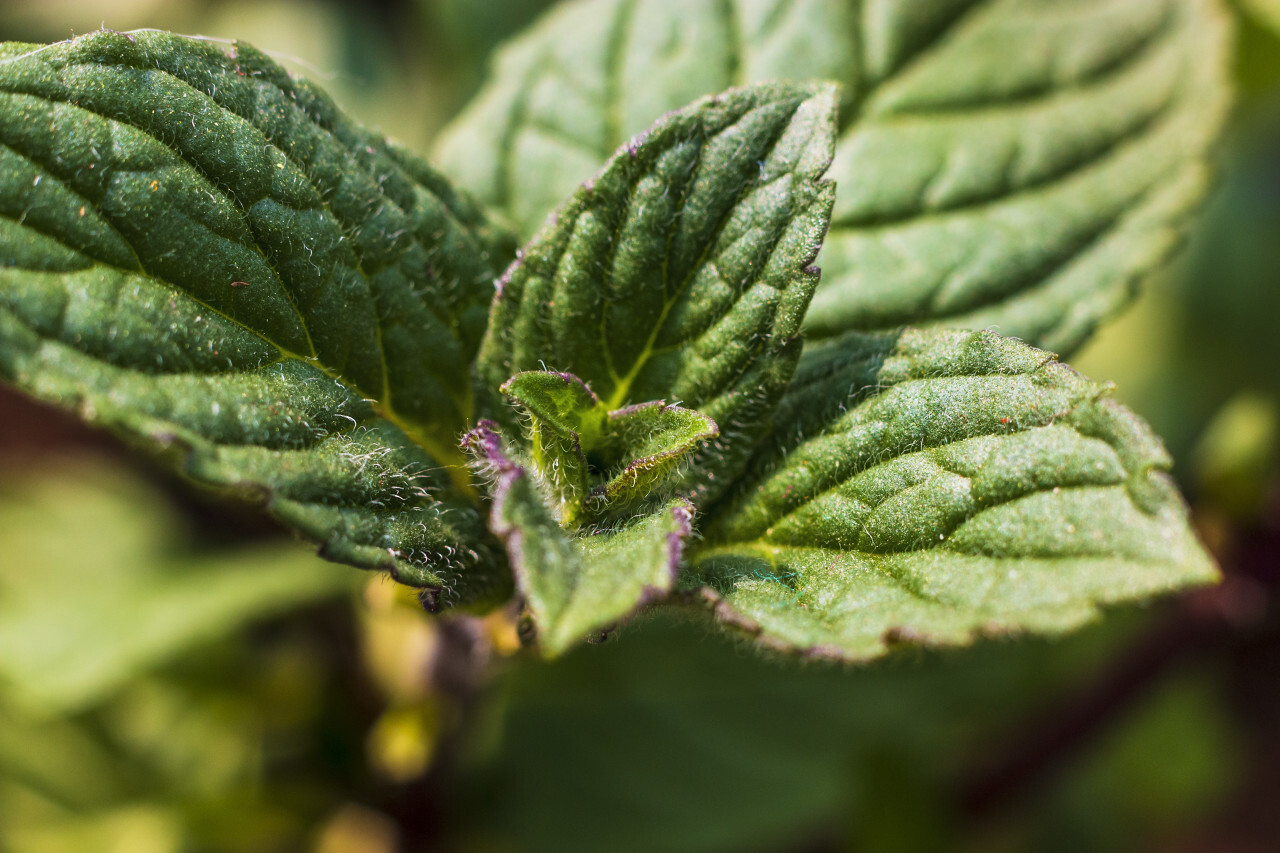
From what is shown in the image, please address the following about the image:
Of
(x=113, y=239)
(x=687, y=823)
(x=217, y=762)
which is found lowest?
(x=687, y=823)

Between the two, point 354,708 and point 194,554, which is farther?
point 194,554

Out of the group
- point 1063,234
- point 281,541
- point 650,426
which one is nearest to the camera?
point 650,426

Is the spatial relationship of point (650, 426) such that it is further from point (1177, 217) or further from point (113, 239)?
point (1177, 217)

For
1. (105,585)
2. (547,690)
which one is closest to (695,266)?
(547,690)

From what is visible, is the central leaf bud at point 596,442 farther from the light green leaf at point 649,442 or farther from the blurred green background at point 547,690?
the blurred green background at point 547,690

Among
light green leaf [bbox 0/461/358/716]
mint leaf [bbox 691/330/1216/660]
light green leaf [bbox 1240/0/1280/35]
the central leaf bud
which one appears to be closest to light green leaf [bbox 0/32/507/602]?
the central leaf bud

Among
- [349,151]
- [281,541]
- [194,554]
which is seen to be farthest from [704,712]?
[349,151]

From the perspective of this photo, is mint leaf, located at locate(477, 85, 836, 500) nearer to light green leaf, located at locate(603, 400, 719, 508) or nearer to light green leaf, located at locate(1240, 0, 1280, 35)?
light green leaf, located at locate(603, 400, 719, 508)

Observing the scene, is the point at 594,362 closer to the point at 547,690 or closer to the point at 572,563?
the point at 572,563

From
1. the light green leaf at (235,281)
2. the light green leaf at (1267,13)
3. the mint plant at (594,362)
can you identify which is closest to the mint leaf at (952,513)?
the mint plant at (594,362)
